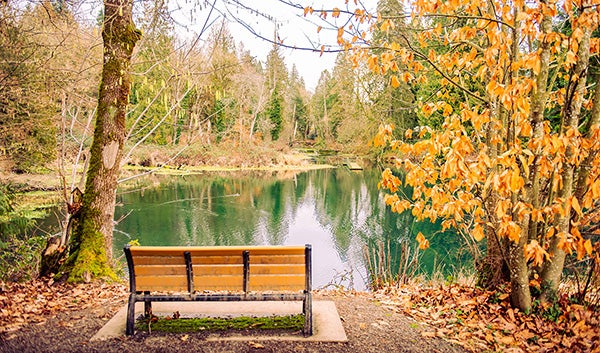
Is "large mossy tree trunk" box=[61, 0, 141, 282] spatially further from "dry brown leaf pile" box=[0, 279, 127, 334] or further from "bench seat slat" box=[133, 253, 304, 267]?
"bench seat slat" box=[133, 253, 304, 267]

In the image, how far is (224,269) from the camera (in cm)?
359

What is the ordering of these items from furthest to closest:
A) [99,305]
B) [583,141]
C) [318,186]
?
[318,186] → [99,305] → [583,141]

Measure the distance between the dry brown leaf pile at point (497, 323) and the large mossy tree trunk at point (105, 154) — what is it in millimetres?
3891

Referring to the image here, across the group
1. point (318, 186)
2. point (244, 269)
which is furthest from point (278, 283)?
point (318, 186)

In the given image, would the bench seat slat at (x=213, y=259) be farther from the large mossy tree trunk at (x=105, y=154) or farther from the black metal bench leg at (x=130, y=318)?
the large mossy tree trunk at (x=105, y=154)

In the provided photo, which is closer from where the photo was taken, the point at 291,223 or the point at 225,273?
the point at 225,273

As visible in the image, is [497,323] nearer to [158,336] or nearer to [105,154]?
[158,336]

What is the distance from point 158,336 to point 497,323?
10.7 ft

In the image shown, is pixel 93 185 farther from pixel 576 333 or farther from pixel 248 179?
pixel 248 179

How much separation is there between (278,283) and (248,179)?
28.3m

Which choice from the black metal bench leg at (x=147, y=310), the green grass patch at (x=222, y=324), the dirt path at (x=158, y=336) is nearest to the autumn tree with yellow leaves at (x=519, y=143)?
the dirt path at (x=158, y=336)

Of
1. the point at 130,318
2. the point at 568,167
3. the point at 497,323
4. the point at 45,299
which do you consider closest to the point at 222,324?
the point at 130,318

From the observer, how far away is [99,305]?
4.46 metres

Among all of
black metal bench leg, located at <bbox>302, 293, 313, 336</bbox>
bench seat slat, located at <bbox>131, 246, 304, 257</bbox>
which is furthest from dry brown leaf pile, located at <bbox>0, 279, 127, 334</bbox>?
black metal bench leg, located at <bbox>302, 293, 313, 336</bbox>
